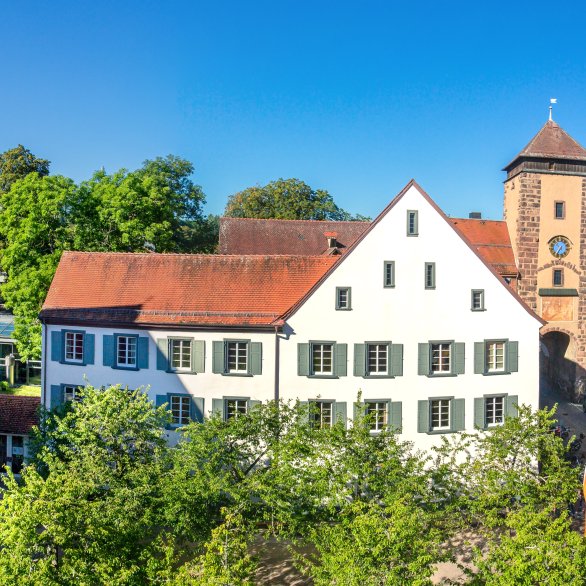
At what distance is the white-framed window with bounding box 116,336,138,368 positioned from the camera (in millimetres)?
25191

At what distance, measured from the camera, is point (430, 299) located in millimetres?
24344

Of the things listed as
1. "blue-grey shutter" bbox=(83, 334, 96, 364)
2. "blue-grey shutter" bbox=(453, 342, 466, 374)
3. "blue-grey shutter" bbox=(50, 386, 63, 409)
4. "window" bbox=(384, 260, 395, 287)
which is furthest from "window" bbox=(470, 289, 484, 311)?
"blue-grey shutter" bbox=(50, 386, 63, 409)

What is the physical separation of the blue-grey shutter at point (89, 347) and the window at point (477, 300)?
1633cm

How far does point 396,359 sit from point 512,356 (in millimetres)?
5203

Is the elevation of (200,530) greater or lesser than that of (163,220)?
lesser

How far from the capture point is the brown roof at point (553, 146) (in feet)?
117

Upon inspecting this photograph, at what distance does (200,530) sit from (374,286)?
11736 mm

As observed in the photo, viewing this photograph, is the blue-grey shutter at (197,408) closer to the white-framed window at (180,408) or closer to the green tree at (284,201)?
the white-framed window at (180,408)

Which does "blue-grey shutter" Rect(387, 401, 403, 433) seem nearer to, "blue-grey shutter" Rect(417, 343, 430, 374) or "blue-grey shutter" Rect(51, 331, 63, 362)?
"blue-grey shutter" Rect(417, 343, 430, 374)

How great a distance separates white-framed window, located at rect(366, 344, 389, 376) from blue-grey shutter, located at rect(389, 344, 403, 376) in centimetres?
22

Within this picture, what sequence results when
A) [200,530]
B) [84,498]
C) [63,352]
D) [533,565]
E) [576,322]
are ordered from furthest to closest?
[576,322]
[63,352]
[200,530]
[84,498]
[533,565]

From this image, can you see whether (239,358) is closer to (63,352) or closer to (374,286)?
(374,286)

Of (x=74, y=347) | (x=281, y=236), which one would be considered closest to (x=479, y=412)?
(x=74, y=347)

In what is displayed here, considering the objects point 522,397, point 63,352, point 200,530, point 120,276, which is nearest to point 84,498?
point 200,530
